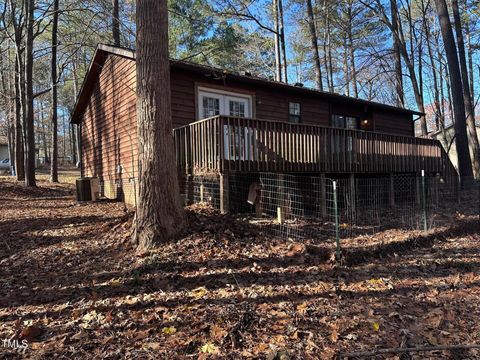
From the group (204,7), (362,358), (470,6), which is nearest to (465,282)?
(362,358)

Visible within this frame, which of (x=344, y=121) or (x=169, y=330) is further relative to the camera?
(x=344, y=121)

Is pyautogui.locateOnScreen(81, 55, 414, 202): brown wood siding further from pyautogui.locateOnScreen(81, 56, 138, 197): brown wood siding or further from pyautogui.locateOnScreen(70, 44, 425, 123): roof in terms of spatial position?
pyautogui.locateOnScreen(70, 44, 425, 123): roof

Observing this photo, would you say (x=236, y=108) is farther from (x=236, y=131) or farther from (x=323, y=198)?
(x=323, y=198)

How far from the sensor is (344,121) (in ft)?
52.2

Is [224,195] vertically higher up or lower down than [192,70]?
lower down

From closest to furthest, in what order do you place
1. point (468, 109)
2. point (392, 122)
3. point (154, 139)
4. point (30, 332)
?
point (30, 332), point (154, 139), point (392, 122), point (468, 109)

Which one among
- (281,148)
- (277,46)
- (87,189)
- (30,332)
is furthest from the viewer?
(277,46)

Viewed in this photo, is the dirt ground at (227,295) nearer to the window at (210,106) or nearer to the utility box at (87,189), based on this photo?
the window at (210,106)

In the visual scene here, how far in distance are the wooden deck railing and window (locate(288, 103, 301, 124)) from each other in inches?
120

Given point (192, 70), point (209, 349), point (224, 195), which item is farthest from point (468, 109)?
point (209, 349)

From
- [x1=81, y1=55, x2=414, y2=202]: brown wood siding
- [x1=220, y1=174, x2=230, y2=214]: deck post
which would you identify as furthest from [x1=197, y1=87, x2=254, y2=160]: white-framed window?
[x1=220, y1=174, x2=230, y2=214]: deck post

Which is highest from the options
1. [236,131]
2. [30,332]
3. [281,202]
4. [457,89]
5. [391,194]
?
[457,89]

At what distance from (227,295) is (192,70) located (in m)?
7.64

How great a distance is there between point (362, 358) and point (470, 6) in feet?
82.1
